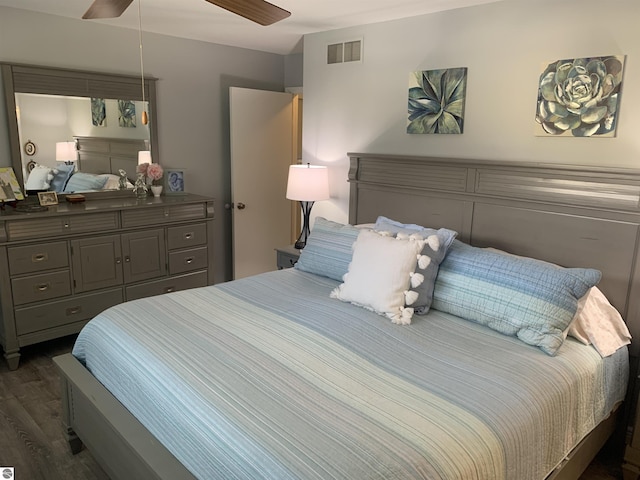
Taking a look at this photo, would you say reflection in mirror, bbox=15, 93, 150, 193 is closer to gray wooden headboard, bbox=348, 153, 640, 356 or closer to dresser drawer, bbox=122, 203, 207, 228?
dresser drawer, bbox=122, 203, 207, 228

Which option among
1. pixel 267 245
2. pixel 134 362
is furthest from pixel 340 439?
pixel 267 245

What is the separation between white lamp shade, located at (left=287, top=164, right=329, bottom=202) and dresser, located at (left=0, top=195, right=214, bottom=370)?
88 centimetres

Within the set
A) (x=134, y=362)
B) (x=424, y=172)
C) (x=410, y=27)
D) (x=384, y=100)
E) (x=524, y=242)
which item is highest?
(x=410, y=27)

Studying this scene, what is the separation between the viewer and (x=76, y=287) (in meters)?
3.40

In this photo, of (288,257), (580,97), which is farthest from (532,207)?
(288,257)

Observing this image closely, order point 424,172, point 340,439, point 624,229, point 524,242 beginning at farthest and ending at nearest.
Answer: point 424,172
point 524,242
point 624,229
point 340,439

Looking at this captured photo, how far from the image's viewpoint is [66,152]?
3.65m

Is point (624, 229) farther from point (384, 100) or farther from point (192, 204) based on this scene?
Result: point (192, 204)

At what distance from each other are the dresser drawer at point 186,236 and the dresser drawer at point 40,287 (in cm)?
80

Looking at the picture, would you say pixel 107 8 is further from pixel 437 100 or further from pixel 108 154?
pixel 437 100

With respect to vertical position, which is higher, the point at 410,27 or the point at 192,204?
the point at 410,27

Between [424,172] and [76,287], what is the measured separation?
8.17 ft

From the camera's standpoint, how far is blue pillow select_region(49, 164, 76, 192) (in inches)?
143

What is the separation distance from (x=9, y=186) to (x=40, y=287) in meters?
0.72
